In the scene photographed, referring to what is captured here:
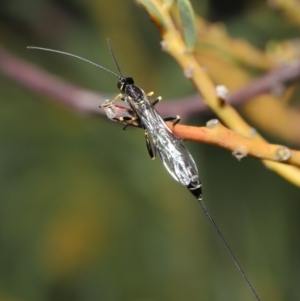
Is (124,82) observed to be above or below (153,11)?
above

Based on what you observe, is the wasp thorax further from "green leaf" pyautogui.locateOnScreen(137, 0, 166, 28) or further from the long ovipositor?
"green leaf" pyautogui.locateOnScreen(137, 0, 166, 28)

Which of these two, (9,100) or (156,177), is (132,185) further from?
(9,100)

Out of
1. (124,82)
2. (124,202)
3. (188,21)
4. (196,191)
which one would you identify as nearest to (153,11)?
(188,21)

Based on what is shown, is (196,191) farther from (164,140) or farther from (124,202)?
(124,202)

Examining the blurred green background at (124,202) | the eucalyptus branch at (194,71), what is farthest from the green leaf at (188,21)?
the blurred green background at (124,202)

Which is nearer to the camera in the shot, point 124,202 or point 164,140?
point 164,140

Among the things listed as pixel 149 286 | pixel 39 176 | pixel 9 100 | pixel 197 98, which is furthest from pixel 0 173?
pixel 197 98
